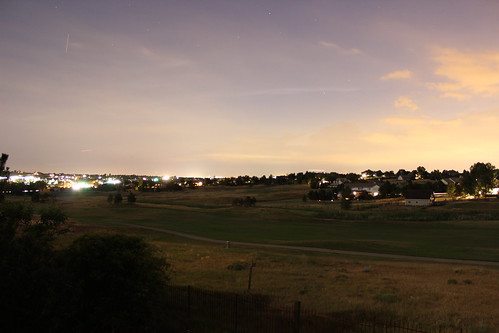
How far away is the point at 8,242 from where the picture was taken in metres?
10.8

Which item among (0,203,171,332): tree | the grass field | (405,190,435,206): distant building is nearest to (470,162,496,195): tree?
(405,190,435,206): distant building

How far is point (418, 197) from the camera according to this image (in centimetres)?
12506

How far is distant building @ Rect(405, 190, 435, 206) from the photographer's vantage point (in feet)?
402

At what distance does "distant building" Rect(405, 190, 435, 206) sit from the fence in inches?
4638

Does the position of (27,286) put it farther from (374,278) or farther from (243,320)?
(374,278)

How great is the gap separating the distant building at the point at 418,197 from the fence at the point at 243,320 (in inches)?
4638

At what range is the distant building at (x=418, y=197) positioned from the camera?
402ft

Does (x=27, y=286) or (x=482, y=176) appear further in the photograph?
(x=482, y=176)

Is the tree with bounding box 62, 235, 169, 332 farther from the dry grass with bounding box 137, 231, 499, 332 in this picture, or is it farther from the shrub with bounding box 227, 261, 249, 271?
the shrub with bounding box 227, 261, 249, 271

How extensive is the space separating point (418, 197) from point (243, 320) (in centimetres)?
12364

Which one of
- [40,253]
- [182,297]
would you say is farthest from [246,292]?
[40,253]

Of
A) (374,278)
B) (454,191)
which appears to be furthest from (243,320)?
(454,191)

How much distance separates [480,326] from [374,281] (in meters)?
10.3

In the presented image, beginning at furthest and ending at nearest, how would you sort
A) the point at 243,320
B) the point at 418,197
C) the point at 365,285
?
the point at 418,197 < the point at 365,285 < the point at 243,320
